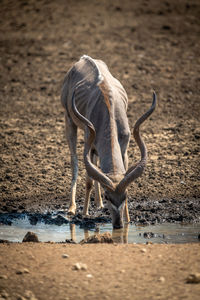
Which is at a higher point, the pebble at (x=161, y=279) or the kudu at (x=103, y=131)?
the kudu at (x=103, y=131)

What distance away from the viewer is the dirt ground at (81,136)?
249 inches

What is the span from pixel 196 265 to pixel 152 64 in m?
12.8

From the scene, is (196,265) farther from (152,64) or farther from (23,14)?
(23,14)

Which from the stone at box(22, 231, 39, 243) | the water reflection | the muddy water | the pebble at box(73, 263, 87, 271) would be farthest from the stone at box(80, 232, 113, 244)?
the pebble at box(73, 263, 87, 271)

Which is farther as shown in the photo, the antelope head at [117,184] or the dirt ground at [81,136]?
the antelope head at [117,184]

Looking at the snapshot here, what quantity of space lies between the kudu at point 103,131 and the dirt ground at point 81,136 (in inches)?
37.0

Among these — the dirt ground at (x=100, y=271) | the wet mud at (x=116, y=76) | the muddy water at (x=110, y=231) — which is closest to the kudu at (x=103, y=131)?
the muddy water at (x=110, y=231)

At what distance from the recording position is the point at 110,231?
28.7 ft

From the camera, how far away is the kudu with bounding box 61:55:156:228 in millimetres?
8266

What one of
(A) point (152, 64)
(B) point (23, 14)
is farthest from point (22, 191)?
(B) point (23, 14)

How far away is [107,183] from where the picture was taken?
8.16m

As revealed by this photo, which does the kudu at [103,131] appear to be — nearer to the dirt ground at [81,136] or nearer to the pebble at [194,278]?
the dirt ground at [81,136]

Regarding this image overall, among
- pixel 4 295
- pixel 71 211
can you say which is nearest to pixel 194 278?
pixel 4 295

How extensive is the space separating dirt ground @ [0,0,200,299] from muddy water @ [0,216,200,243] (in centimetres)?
41
